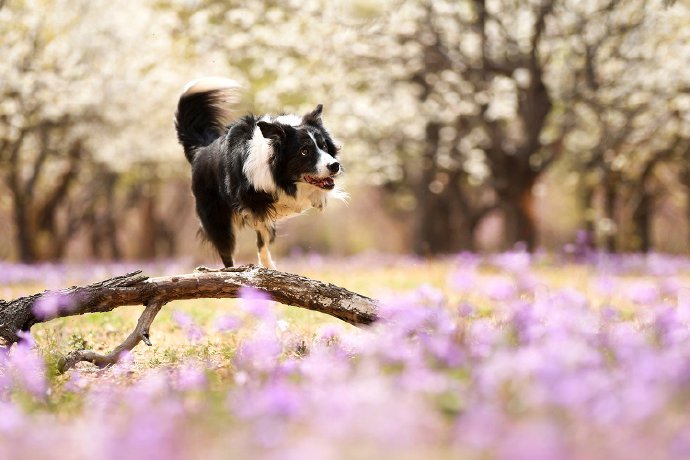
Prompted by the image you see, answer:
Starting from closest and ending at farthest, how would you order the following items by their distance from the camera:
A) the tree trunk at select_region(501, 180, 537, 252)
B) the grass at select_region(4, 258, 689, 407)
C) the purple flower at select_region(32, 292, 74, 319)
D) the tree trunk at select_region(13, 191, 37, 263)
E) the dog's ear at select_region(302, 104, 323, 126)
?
1. the purple flower at select_region(32, 292, 74, 319)
2. the grass at select_region(4, 258, 689, 407)
3. the dog's ear at select_region(302, 104, 323, 126)
4. the tree trunk at select_region(501, 180, 537, 252)
5. the tree trunk at select_region(13, 191, 37, 263)

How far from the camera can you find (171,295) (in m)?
4.83

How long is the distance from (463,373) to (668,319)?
1277 millimetres

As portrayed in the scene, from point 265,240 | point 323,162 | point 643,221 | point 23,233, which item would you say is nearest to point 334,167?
point 323,162

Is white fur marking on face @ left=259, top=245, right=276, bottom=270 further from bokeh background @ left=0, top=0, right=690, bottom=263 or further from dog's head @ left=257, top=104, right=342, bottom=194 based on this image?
dog's head @ left=257, top=104, right=342, bottom=194

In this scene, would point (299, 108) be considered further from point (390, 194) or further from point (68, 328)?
point (68, 328)

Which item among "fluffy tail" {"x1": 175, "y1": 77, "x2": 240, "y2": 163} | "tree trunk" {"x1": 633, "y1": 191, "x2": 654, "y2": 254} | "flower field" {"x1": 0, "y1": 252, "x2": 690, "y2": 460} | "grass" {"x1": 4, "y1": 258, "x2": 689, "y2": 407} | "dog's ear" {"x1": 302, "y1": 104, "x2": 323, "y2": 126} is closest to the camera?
"flower field" {"x1": 0, "y1": 252, "x2": 690, "y2": 460}

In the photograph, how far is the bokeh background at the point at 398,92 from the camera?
42.6 feet

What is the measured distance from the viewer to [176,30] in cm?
1541

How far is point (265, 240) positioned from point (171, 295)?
2111mm

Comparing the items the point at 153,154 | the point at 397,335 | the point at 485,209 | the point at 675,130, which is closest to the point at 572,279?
the point at 397,335

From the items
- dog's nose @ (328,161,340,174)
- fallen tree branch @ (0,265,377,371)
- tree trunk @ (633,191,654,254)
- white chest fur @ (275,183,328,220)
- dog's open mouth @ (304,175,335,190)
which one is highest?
dog's nose @ (328,161,340,174)

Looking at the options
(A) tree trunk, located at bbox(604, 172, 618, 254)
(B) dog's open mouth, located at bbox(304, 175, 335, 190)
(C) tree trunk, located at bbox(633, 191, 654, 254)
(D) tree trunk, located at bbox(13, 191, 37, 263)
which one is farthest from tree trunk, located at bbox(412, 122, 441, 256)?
(B) dog's open mouth, located at bbox(304, 175, 335, 190)

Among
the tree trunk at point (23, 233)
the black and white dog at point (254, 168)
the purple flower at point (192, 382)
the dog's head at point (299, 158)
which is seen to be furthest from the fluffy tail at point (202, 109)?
the tree trunk at point (23, 233)

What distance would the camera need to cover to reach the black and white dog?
20.2 ft
